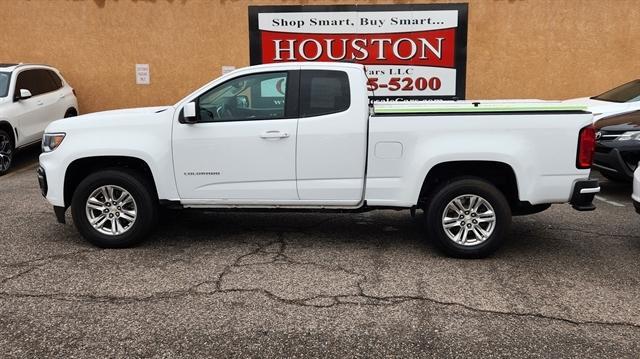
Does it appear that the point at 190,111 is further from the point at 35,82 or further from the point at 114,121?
the point at 35,82

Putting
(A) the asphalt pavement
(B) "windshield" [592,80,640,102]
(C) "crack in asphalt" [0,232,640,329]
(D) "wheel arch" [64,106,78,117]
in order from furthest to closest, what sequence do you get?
(D) "wheel arch" [64,106,78,117] < (B) "windshield" [592,80,640,102] < (C) "crack in asphalt" [0,232,640,329] < (A) the asphalt pavement

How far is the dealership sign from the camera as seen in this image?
11922 millimetres

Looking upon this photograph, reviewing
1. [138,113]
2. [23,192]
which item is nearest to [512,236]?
[138,113]

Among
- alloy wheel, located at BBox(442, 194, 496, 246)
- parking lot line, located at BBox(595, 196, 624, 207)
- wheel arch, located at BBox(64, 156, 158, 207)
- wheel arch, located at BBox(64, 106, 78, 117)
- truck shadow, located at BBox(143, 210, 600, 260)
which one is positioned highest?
wheel arch, located at BBox(64, 106, 78, 117)

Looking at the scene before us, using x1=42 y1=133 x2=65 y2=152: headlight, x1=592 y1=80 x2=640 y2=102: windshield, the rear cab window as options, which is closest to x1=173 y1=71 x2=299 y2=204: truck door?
x1=42 y1=133 x2=65 y2=152: headlight

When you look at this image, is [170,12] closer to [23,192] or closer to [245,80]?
[23,192]

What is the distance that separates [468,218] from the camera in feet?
17.0

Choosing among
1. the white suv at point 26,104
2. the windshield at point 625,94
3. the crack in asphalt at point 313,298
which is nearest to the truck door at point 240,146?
the crack in asphalt at point 313,298

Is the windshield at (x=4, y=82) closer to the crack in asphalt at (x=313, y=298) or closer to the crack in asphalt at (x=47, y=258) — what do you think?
the crack in asphalt at (x=47, y=258)

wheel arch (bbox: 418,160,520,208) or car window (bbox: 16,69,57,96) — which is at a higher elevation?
car window (bbox: 16,69,57,96)

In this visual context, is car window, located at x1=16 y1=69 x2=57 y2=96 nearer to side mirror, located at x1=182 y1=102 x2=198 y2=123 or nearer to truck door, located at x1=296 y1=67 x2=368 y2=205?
side mirror, located at x1=182 y1=102 x2=198 y2=123

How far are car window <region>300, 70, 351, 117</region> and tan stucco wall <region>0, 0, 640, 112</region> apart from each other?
7095 millimetres

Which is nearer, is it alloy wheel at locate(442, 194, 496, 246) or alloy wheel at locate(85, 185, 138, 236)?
alloy wheel at locate(442, 194, 496, 246)

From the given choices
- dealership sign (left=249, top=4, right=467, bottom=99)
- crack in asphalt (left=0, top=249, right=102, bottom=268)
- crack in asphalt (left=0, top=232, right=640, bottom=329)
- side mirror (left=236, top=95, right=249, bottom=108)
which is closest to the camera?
crack in asphalt (left=0, top=232, right=640, bottom=329)
